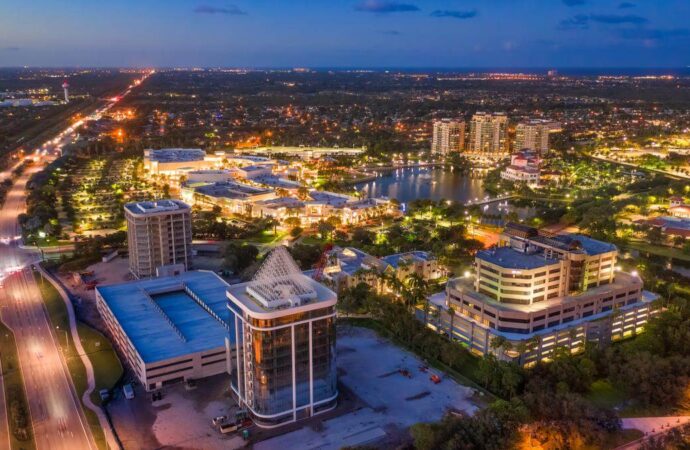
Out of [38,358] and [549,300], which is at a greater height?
[549,300]

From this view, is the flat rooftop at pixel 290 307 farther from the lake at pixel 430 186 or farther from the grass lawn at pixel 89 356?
the lake at pixel 430 186

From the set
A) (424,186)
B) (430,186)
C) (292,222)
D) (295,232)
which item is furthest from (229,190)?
(430,186)

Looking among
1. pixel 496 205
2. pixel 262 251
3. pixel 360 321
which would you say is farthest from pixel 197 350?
pixel 496 205

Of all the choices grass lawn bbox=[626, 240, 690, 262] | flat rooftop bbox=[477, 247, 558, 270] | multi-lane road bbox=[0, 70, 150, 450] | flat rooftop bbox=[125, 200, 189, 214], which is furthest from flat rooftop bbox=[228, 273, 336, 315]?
grass lawn bbox=[626, 240, 690, 262]

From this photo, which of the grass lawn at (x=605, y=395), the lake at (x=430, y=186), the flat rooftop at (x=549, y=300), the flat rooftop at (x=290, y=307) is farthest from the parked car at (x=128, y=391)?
the lake at (x=430, y=186)

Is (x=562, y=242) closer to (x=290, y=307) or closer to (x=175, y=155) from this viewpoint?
(x=290, y=307)

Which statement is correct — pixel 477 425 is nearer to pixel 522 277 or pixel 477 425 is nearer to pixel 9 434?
pixel 522 277
